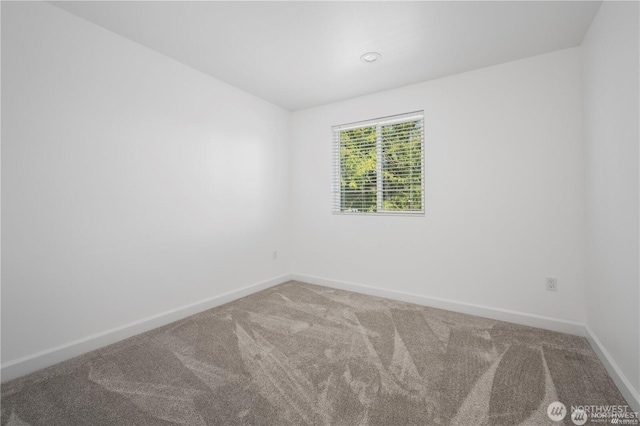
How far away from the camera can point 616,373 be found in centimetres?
175

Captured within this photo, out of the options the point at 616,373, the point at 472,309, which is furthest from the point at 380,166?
the point at 616,373

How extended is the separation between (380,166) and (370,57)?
4.25 feet

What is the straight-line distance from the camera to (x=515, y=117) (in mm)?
2697

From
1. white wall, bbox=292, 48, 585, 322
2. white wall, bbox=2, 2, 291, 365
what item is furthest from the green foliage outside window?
white wall, bbox=2, 2, 291, 365

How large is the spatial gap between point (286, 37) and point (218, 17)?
532 mm

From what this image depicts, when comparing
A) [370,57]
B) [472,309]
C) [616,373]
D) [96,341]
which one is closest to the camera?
[616,373]

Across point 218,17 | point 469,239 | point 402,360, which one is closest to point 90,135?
point 218,17

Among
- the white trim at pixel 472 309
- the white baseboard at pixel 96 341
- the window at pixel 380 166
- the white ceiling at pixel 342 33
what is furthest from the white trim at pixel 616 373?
the white baseboard at pixel 96 341

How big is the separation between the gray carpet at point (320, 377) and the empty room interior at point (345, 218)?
0.02 meters

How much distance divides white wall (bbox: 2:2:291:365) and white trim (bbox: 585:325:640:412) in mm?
3286

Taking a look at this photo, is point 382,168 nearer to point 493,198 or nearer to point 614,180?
point 493,198

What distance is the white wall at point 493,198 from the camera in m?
2.51

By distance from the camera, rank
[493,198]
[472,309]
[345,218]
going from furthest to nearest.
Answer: [345,218], [472,309], [493,198]

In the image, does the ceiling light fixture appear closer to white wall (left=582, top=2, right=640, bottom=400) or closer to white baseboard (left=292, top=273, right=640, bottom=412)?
white wall (left=582, top=2, right=640, bottom=400)
